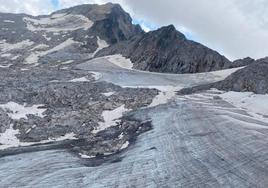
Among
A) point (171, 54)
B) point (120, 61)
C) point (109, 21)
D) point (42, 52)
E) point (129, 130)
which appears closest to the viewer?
point (129, 130)

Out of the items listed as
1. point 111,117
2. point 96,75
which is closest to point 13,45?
point 96,75

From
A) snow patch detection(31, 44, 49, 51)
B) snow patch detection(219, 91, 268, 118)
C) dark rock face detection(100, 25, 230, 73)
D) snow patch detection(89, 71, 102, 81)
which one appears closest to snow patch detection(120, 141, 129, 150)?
snow patch detection(219, 91, 268, 118)

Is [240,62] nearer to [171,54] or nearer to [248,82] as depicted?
[171,54]

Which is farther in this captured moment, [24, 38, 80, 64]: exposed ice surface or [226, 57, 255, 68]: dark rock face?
[24, 38, 80, 64]: exposed ice surface

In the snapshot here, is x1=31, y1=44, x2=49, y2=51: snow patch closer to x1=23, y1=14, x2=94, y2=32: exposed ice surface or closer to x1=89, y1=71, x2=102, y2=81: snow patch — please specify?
x1=23, y1=14, x2=94, y2=32: exposed ice surface

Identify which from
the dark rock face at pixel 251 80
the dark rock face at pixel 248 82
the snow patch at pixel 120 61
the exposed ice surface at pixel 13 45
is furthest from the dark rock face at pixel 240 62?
the exposed ice surface at pixel 13 45

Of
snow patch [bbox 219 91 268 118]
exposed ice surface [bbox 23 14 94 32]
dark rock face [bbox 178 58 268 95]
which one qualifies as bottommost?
snow patch [bbox 219 91 268 118]
